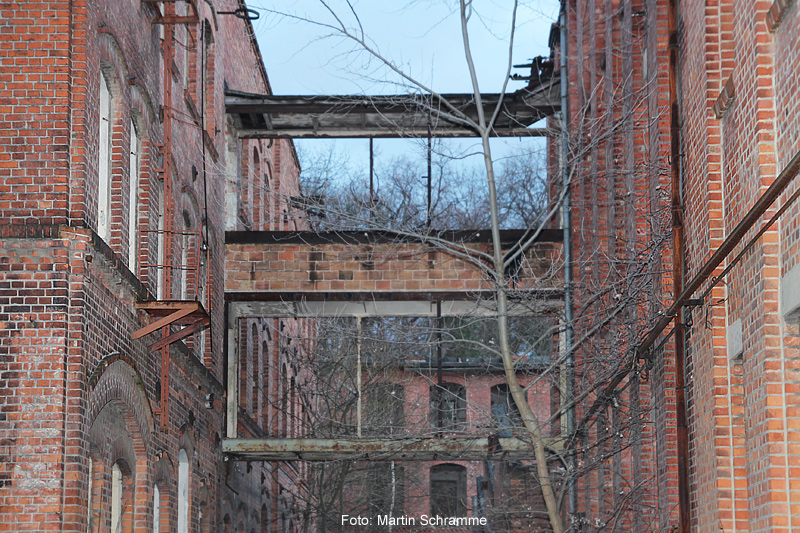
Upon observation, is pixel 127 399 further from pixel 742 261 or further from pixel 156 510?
pixel 742 261

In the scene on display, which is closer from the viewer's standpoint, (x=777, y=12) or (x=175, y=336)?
(x=777, y=12)

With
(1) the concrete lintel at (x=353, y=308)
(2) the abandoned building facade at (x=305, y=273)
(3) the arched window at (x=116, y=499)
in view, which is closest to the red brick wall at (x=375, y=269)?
(2) the abandoned building facade at (x=305, y=273)

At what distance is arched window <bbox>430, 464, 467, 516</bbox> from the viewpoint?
40281 millimetres

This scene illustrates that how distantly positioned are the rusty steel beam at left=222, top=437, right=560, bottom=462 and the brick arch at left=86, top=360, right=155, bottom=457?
5.15 m

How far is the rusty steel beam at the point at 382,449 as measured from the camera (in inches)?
695

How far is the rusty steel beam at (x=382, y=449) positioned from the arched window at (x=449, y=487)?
21.7 meters

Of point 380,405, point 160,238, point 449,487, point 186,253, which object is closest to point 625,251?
point 160,238

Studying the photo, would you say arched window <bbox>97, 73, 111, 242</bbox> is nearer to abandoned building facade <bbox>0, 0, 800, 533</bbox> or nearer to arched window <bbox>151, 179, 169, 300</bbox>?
abandoned building facade <bbox>0, 0, 800, 533</bbox>

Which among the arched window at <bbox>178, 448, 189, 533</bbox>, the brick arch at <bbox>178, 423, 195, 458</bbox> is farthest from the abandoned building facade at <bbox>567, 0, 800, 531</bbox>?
the arched window at <bbox>178, 448, 189, 533</bbox>

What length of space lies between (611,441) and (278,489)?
49.8 feet

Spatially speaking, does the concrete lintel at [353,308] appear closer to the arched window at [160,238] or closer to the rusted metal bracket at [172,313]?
the arched window at [160,238]

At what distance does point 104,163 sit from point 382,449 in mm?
8006

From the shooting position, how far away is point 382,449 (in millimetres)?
18047

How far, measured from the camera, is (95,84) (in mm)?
10961
